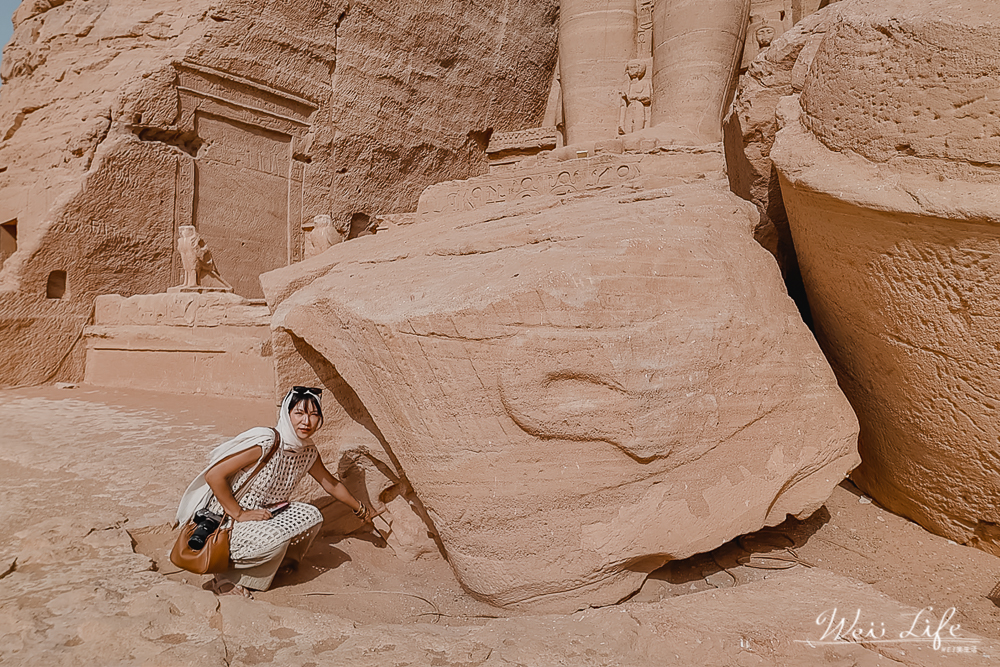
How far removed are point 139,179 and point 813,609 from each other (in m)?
7.93

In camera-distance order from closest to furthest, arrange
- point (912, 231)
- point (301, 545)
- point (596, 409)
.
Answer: point (596, 409), point (912, 231), point (301, 545)

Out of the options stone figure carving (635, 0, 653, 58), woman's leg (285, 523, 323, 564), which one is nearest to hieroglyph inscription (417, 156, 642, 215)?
woman's leg (285, 523, 323, 564)

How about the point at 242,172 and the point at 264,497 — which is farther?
the point at 242,172

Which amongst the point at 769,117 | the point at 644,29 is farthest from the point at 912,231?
the point at 644,29

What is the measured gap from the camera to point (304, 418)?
85.2 inches

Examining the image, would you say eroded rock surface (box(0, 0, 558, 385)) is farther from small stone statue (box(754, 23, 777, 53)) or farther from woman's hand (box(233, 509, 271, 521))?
woman's hand (box(233, 509, 271, 521))

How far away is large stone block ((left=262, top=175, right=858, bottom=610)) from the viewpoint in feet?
6.27

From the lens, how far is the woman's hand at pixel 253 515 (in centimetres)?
207

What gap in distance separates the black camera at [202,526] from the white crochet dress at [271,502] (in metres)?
0.04

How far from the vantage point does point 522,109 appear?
461 inches

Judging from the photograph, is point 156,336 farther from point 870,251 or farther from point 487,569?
point 870,251

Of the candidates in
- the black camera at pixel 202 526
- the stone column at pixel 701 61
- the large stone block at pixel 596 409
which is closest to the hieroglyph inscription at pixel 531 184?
the stone column at pixel 701 61

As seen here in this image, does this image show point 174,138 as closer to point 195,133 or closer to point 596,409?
point 195,133

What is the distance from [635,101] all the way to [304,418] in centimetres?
675
